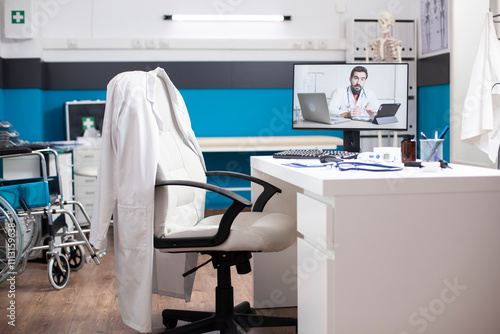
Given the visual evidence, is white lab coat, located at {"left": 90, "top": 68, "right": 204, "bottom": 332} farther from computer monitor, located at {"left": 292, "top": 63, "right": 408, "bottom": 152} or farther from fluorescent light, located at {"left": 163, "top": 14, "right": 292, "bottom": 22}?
fluorescent light, located at {"left": 163, "top": 14, "right": 292, "bottom": 22}

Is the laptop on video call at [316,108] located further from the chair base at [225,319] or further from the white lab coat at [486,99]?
the white lab coat at [486,99]

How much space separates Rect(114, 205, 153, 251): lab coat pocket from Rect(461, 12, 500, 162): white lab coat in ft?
8.31

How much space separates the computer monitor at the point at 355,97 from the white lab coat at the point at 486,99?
1.36 metres

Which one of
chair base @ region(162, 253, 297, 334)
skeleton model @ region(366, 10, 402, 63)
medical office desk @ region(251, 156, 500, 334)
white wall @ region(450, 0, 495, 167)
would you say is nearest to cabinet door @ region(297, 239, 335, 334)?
medical office desk @ region(251, 156, 500, 334)

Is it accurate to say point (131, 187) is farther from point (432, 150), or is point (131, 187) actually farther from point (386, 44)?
point (386, 44)

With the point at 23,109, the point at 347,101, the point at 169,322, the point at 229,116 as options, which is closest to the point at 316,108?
the point at 347,101

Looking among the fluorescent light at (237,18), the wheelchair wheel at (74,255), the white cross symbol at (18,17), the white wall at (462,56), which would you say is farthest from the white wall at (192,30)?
the wheelchair wheel at (74,255)

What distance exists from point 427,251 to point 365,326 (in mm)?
269

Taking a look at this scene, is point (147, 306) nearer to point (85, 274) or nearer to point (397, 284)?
point (397, 284)

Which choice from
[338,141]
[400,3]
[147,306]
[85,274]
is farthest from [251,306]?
[400,3]

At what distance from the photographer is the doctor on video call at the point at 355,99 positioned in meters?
2.64

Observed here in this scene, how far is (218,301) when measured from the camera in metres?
2.27

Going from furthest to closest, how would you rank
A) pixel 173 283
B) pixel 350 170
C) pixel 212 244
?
1. pixel 173 283
2. pixel 212 244
3. pixel 350 170

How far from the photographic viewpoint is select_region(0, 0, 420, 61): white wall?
5285 mm
